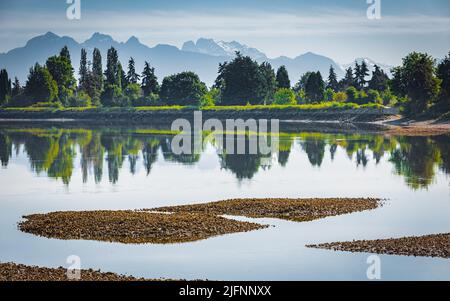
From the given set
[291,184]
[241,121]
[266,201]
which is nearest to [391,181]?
[291,184]

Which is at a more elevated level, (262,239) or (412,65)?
(412,65)

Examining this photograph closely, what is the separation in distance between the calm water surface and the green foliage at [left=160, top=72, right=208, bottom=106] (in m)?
73.5

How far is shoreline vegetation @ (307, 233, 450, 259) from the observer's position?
23828 millimetres

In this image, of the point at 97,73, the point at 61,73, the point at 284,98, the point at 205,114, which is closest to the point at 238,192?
the point at 284,98

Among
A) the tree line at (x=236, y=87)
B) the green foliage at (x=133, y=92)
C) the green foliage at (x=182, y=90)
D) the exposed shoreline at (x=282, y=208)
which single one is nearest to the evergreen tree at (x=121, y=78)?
the tree line at (x=236, y=87)

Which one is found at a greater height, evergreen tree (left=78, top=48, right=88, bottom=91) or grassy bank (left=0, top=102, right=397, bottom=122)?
evergreen tree (left=78, top=48, right=88, bottom=91)

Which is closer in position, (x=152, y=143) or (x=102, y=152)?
(x=102, y=152)

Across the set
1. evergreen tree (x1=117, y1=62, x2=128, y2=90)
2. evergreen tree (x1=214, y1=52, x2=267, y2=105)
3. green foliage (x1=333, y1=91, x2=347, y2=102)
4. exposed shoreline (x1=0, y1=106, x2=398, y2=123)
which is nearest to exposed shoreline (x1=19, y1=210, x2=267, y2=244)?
exposed shoreline (x1=0, y1=106, x2=398, y2=123)

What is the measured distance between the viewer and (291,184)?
139 feet

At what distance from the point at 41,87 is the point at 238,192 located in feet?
449

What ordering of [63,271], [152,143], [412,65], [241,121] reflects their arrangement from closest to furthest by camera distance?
1. [63,271]
2. [152,143]
3. [412,65]
4. [241,121]

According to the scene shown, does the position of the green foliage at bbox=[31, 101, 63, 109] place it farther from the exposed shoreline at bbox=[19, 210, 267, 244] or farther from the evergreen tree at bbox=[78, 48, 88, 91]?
the exposed shoreline at bbox=[19, 210, 267, 244]
